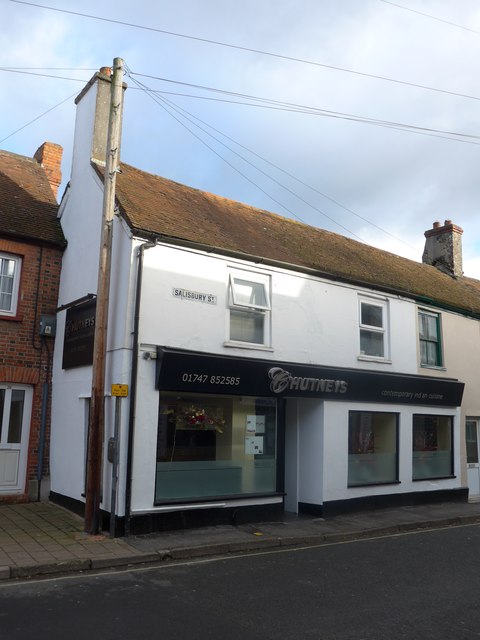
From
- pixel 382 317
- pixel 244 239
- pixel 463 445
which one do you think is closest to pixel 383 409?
pixel 382 317

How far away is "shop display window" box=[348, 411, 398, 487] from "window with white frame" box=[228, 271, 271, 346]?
9.85 ft

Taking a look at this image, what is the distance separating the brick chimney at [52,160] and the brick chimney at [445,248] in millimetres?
13001

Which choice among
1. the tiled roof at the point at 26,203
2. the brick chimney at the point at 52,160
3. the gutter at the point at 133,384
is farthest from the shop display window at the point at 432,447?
the brick chimney at the point at 52,160

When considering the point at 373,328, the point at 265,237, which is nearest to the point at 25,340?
the point at 265,237

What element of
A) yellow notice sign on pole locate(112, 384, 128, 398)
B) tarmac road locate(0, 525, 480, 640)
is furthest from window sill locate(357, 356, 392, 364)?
yellow notice sign on pole locate(112, 384, 128, 398)

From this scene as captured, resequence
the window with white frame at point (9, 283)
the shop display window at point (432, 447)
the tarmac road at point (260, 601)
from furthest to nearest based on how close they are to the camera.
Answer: the shop display window at point (432, 447)
the window with white frame at point (9, 283)
the tarmac road at point (260, 601)

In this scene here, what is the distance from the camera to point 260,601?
625cm

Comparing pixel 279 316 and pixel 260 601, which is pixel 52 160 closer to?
pixel 279 316

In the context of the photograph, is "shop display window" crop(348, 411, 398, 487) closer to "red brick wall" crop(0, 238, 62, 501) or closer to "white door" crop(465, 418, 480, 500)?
"white door" crop(465, 418, 480, 500)

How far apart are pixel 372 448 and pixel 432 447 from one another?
242cm

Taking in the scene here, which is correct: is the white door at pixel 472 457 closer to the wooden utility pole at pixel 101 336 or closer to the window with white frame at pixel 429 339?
the window with white frame at pixel 429 339

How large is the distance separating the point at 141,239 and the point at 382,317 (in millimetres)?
6618

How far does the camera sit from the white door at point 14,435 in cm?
1115

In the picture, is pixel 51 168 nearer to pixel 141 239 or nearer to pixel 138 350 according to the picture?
pixel 141 239
